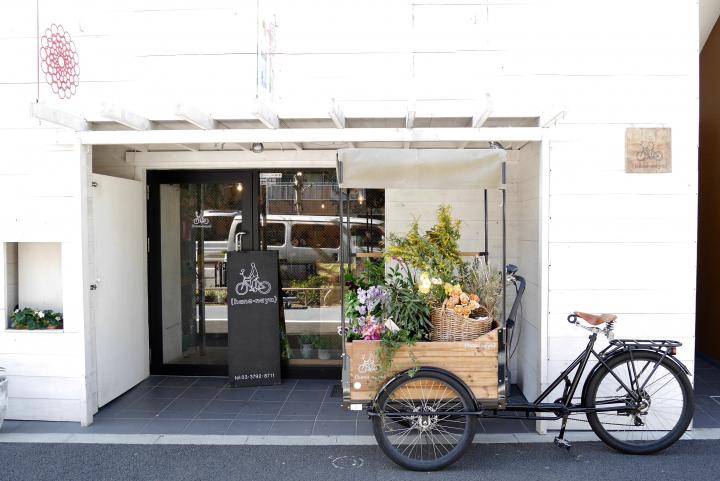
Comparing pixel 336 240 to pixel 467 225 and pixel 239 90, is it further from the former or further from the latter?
pixel 239 90

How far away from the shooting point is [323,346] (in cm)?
586

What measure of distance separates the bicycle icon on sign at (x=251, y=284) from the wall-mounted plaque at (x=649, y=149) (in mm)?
3673

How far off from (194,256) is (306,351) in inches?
66.3

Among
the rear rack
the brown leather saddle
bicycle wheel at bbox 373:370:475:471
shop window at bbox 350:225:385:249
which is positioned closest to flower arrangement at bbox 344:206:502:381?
bicycle wheel at bbox 373:370:475:471

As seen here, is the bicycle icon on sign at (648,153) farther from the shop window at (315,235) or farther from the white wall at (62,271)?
the white wall at (62,271)

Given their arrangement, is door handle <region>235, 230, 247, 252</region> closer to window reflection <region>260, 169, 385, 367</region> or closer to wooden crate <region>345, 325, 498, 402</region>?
window reflection <region>260, 169, 385, 367</region>

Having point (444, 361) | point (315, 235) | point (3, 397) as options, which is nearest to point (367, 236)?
point (315, 235)

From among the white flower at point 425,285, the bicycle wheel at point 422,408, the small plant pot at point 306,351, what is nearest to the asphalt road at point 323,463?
the bicycle wheel at point 422,408

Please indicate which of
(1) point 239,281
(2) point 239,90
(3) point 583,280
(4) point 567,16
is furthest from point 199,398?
(4) point 567,16

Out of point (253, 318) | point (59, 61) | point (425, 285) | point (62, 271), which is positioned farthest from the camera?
point (253, 318)

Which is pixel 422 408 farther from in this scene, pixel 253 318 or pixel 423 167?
pixel 253 318

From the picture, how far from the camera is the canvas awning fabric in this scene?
3766 millimetres

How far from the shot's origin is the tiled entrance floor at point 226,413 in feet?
14.4

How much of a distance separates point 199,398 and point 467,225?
323 centimetres
